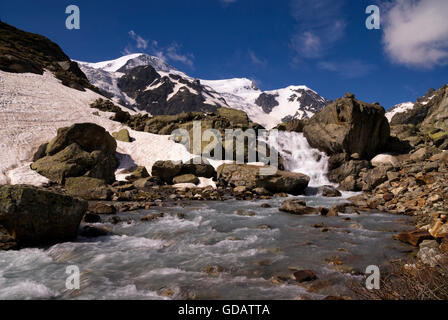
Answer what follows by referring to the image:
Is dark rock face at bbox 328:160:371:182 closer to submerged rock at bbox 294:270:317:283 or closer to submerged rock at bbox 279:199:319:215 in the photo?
submerged rock at bbox 279:199:319:215

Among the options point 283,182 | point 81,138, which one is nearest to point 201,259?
point 283,182

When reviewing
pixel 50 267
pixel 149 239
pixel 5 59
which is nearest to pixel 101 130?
pixel 149 239

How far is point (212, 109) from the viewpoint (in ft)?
451

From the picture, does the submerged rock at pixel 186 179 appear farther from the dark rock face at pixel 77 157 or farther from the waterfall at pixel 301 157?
the waterfall at pixel 301 157

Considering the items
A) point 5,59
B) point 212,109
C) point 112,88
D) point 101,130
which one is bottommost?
point 101,130

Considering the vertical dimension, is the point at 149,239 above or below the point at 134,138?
below

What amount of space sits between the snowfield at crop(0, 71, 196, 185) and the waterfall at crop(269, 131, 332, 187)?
9924 mm

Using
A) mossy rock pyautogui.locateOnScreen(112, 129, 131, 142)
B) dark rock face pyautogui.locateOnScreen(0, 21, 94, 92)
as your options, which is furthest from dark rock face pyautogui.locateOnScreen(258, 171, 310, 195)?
dark rock face pyautogui.locateOnScreen(0, 21, 94, 92)

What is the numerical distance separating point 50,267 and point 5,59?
141ft

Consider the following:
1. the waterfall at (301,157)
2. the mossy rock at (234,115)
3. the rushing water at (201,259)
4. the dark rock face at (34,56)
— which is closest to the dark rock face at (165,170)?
the waterfall at (301,157)

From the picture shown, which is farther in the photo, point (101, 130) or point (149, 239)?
point (101, 130)

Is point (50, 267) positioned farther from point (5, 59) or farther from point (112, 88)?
point (112, 88)
